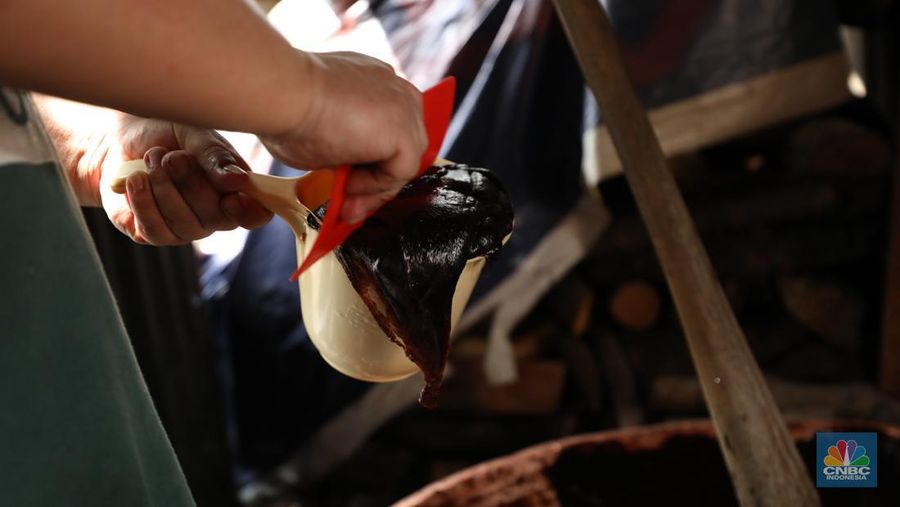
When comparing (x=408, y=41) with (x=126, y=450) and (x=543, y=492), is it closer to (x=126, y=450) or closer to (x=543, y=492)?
(x=543, y=492)

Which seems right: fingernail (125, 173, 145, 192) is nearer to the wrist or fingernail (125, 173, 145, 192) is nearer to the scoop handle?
the scoop handle

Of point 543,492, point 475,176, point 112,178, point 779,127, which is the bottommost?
point 779,127

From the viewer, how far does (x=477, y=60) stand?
1.89 metres

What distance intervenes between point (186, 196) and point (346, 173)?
0.78ft

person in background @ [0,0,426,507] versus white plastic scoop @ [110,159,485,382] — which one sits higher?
person in background @ [0,0,426,507]

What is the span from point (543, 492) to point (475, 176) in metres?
0.56

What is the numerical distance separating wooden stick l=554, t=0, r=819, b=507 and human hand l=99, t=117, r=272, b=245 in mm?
394

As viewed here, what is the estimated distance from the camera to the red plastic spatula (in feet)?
1.90

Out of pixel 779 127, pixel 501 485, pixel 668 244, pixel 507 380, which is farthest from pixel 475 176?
pixel 779 127

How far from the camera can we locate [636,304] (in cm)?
212

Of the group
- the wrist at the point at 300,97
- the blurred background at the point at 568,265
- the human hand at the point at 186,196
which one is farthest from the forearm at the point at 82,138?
the blurred background at the point at 568,265

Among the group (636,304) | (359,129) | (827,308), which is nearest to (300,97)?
(359,129)

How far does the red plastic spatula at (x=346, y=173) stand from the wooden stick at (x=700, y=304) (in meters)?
0.34

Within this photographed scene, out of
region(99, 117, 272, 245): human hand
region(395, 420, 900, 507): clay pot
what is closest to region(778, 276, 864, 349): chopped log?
region(395, 420, 900, 507): clay pot
